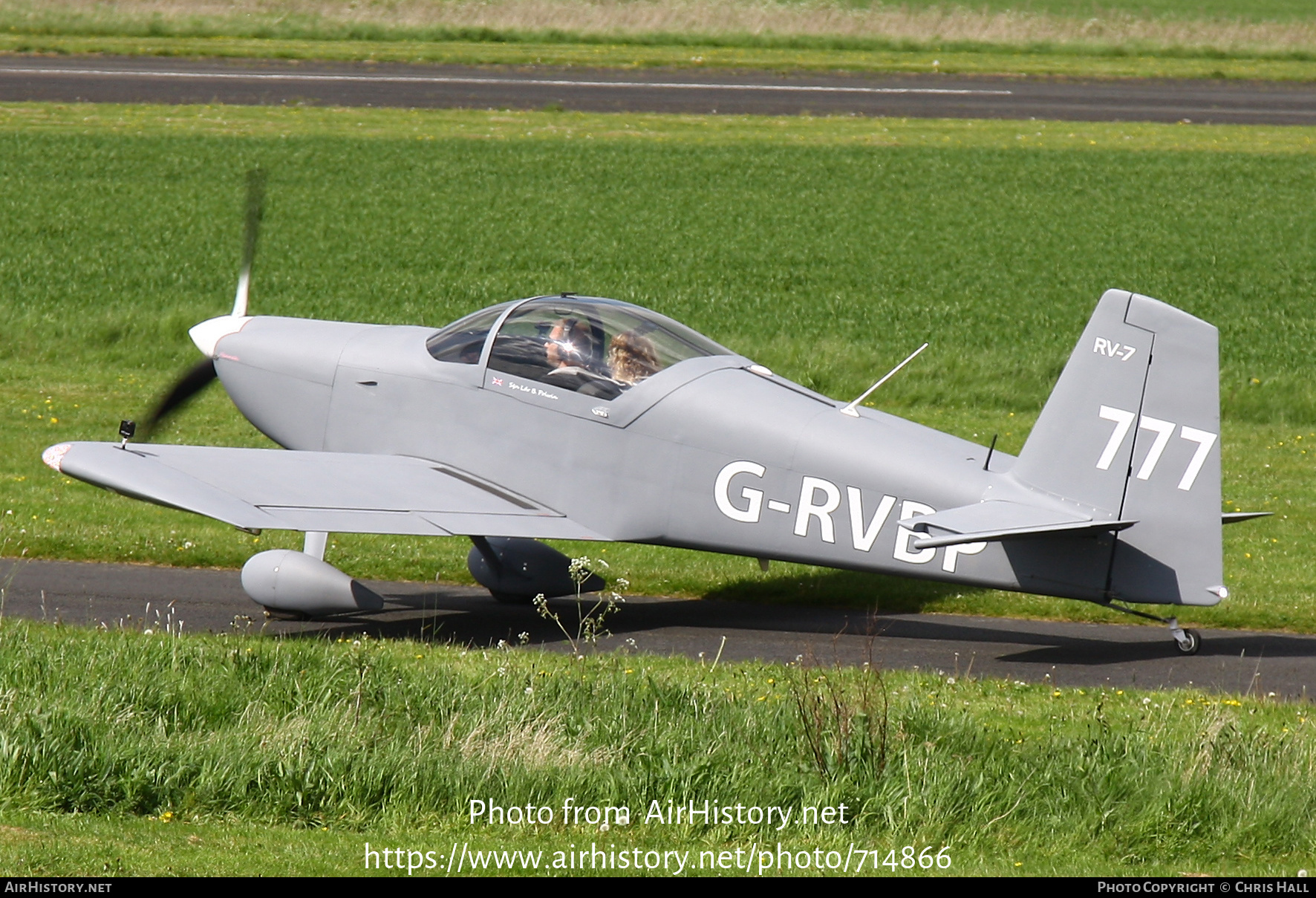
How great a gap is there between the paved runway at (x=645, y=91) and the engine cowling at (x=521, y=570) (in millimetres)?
26860

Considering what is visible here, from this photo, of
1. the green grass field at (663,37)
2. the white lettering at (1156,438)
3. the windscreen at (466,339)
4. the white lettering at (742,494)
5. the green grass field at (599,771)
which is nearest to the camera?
the green grass field at (599,771)

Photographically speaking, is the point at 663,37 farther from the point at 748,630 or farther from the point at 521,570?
the point at 748,630

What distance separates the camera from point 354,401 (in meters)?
11.6

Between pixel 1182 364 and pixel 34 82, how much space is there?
120ft

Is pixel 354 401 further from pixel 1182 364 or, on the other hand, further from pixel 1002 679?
pixel 1182 364

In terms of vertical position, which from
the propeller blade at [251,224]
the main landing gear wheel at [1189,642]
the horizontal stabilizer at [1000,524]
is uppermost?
the propeller blade at [251,224]

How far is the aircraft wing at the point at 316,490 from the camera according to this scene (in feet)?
31.3

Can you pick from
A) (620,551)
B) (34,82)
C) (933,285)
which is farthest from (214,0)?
(620,551)

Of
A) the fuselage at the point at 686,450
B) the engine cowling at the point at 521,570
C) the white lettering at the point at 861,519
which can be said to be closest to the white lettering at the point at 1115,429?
the fuselage at the point at 686,450

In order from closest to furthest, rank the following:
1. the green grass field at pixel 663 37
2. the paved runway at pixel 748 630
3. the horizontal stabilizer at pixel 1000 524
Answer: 1. the horizontal stabilizer at pixel 1000 524
2. the paved runway at pixel 748 630
3. the green grass field at pixel 663 37

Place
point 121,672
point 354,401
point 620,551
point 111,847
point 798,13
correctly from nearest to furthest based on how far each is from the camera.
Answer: point 111,847, point 121,672, point 354,401, point 620,551, point 798,13

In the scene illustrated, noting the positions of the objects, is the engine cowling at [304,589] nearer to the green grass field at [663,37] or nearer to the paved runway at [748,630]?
the paved runway at [748,630]

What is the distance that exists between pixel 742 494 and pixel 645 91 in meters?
31.2

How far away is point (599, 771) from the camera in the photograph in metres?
7.14
